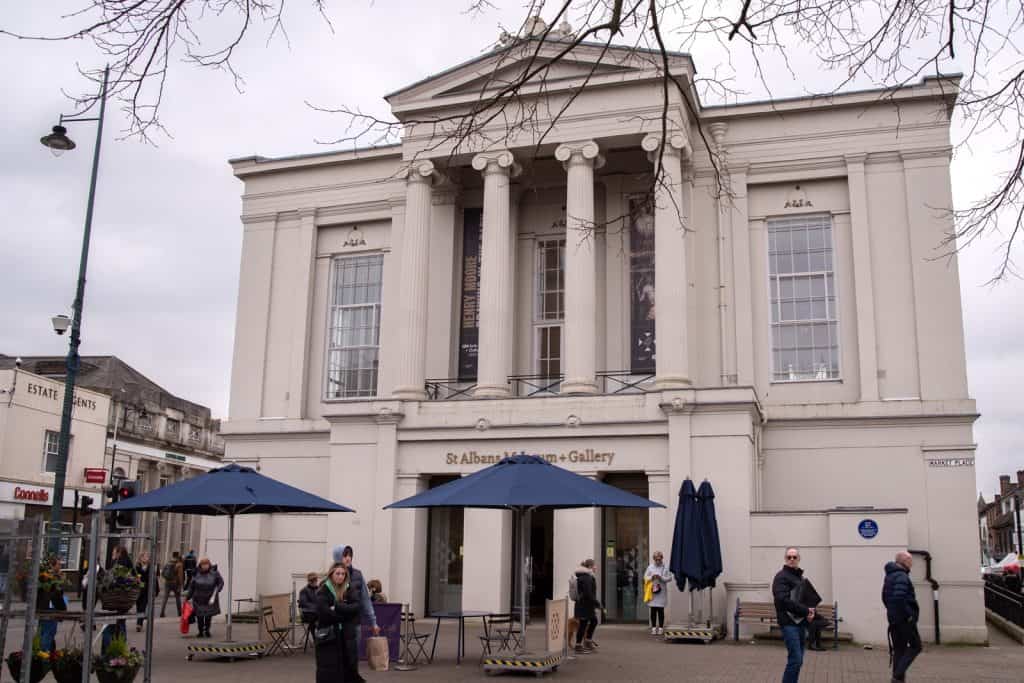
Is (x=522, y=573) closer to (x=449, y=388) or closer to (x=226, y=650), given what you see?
(x=226, y=650)

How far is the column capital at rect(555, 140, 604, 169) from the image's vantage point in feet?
81.7

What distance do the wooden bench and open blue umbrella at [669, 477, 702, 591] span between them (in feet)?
3.52

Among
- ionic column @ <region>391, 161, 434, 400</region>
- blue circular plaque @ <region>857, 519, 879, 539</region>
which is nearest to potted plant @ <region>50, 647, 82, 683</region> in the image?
ionic column @ <region>391, 161, 434, 400</region>

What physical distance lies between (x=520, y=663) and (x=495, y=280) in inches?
479

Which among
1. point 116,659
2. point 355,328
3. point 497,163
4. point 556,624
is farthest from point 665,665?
point 355,328

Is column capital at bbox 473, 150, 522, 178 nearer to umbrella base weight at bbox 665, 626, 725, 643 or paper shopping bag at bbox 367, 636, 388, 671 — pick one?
umbrella base weight at bbox 665, 626, 725, 643

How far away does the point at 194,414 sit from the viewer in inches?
2127

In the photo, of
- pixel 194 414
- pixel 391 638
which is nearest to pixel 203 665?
pixel 391 638

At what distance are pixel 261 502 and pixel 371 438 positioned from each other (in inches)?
325

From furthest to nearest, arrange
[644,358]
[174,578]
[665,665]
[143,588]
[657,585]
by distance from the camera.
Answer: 1. [174,578]
2. [644,358]
3. [657,585]
4. [665,665]
5. [143,588]

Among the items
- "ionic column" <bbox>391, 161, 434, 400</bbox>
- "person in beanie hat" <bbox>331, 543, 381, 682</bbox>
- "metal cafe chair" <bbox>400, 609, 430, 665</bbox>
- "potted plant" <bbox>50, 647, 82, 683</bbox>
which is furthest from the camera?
"ionic column" <bbox>391, 161, 434, 400</bbox>

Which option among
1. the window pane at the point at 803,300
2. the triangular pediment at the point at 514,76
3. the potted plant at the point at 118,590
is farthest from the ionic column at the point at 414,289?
the potted plant at the point at 118,590

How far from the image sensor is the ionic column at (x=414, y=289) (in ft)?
83.2

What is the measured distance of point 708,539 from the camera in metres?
19.8
